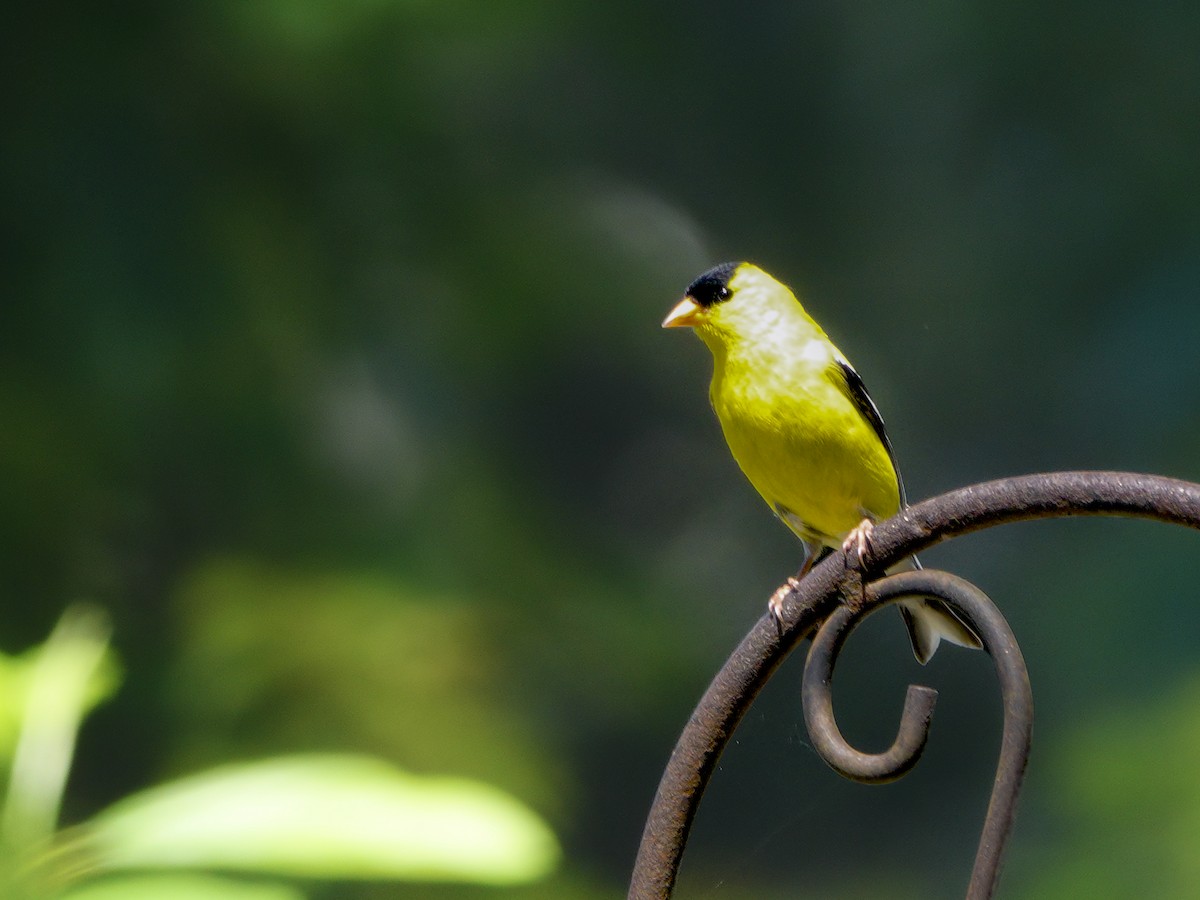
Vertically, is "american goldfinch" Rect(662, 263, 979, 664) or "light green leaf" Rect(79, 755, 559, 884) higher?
"american goldfinch" Rect(662, 263, 979, 664)

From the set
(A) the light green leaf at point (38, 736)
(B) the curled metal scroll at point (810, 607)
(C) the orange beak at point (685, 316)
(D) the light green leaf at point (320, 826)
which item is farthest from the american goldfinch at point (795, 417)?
(A) the light green leaf at point (38, 736)

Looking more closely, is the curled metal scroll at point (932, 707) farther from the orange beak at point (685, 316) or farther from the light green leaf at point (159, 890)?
the light green leaf at point (159, 890)

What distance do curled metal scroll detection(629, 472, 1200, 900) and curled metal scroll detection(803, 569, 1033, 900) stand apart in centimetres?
1

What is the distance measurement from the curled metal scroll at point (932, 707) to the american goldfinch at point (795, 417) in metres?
0.47

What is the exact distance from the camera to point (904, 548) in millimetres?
863

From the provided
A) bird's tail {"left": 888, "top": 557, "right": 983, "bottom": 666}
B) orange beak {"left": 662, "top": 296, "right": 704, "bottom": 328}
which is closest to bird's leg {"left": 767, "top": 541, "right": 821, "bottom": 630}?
bird's tail {"left": 888, "top": 557, "right": 983, "bottom": 666}

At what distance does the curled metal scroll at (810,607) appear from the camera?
746 mm

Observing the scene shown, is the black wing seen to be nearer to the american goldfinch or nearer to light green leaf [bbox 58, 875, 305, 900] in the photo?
the american goldfinch

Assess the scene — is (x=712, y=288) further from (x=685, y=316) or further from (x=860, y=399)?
(x=860, y=399)

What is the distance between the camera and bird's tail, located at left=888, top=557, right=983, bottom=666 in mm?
1200

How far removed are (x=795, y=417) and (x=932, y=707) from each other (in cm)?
69

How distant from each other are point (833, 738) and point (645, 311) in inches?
82.3

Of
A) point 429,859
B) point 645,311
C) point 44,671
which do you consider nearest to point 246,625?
point 44,671

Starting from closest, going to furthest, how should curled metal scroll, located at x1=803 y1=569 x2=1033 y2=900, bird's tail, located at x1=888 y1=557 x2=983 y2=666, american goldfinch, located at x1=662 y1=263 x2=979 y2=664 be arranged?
curled metal scroll, located at x1=803 y1=569 x2=1033 y2=900 < bird's tail, located at x1=888 y1=557 x2=983 y2=666 < american goldfinch, located at x1=662 y1=263 x2=979 y2=664
